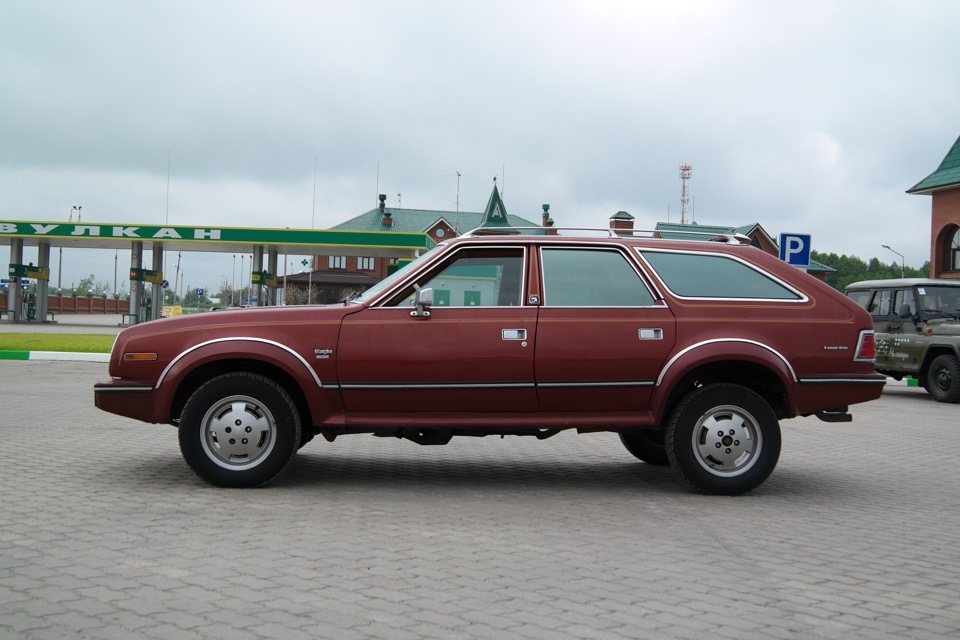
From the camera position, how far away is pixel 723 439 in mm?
6180

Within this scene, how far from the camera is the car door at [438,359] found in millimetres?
5996

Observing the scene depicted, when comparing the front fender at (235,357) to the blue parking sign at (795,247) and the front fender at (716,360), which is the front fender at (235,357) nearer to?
the front fender at (716,360)

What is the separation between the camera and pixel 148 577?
3.99 metres

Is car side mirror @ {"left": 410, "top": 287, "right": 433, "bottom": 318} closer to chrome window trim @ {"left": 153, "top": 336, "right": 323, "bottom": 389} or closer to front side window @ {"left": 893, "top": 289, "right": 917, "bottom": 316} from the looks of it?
chrome window trim @ {"left": 153, "top": 336, "right": 323, "bottom": 389}

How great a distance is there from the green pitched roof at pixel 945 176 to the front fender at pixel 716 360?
114 ft

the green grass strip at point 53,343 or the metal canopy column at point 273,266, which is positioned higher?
the metal canopy column at point 273,266

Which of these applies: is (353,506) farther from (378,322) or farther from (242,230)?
(242,230)

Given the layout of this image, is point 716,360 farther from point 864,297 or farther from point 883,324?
point 864,297

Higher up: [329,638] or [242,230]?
[242,230]

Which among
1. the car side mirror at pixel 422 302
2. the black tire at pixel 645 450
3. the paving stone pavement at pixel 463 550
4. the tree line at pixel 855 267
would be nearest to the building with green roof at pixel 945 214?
the paving stone pavement at pixel 463 550

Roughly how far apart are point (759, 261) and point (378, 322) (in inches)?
114

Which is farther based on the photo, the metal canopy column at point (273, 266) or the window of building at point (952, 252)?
the metal canopy column at point (273, 266)

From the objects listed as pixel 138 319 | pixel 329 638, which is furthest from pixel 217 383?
pixel 138 319

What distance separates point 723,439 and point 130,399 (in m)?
4.14
